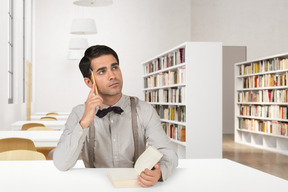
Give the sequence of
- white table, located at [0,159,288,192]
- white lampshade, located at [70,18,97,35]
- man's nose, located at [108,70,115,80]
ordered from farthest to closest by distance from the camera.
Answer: white lampshade, located at [70,18,97,35], man's nose, located at [108,70,115,80], white table, located at [0,159,288,192]

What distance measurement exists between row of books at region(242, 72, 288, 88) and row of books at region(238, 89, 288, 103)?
15cm

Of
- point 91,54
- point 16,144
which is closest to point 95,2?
point 16,144

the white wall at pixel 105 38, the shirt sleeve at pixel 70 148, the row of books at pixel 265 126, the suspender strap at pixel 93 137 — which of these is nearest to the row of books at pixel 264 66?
the row of books at pixel 265 126

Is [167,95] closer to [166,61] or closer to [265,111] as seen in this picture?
[166,61]

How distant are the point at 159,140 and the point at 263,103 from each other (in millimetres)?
7665

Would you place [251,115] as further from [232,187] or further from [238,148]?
[232,187]

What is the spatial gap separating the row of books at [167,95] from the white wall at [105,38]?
2.72 metres

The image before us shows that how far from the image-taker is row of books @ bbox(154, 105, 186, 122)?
24.1 feet

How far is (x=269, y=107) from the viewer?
9141 millimetres

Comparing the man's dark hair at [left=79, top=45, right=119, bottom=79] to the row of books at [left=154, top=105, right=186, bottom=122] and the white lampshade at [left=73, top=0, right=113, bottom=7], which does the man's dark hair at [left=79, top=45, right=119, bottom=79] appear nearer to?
the white lampshade at [left=73, top=0, right=113, bottom=7]

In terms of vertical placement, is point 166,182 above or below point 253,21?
below

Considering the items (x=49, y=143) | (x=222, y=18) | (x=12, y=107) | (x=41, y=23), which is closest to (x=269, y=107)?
(x=222, y=18)

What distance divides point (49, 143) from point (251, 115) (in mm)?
6709

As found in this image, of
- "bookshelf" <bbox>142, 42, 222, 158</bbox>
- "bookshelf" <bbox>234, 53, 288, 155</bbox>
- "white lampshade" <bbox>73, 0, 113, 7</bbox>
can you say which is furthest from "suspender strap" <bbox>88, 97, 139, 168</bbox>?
"bookshelf" <bbox>234, 53, 288, 155</bbox>
